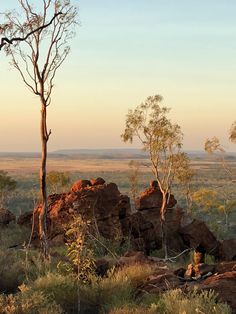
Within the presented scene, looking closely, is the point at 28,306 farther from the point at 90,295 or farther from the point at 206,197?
the point at 206,197

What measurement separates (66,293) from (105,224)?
12129mm

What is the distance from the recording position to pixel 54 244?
72.9 ft

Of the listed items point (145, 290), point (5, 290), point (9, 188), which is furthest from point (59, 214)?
point (9, 188)

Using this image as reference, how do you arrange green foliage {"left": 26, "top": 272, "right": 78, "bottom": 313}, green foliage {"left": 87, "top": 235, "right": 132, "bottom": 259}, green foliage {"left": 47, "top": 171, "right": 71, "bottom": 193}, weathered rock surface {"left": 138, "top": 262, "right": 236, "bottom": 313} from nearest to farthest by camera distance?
weathered rock surface {"left": 138, "top": 262, "right": 236, "bottom": 313}
green foliage {"left": 26, "top": 272, "right": 78, "bottom": 313}
green foliage {"left": 87, "top": 235, "right": 132, "bottom": 259}
green foliage {"left": 47, "top": 171, "right": 71, "bottom": 193}

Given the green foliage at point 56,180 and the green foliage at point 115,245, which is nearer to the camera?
the green foliage at point 115,245

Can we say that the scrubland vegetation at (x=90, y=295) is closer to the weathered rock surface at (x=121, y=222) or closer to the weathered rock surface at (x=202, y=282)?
the weathered rock surface at (x=202, y=282)

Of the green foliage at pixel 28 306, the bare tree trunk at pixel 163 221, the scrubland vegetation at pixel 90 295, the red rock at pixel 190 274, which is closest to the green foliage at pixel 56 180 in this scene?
the bare tree trunk at pixel 163 221

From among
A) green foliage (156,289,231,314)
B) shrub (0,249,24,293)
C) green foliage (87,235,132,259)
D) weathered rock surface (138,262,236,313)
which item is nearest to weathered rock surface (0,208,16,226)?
Answer: green foliage (87,235,132,259)

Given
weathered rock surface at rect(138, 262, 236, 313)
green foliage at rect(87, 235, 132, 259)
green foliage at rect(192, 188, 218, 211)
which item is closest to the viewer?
weathered rock surface at rect(138, 262, 236, 313)

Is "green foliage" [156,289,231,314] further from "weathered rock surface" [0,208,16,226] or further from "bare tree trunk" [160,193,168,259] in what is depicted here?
"weathered rock surface" [0,208,16,226]

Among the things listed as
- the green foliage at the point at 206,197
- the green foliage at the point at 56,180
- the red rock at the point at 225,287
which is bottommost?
the green foliage at the point at 206,197

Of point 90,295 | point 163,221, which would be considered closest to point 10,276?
point 90,295

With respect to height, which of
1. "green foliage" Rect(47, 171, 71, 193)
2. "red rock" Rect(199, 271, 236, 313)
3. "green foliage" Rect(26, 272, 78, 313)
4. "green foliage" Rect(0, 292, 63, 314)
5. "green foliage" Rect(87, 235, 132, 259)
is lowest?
"green foliage" Rect(87, 235, 132, 259)

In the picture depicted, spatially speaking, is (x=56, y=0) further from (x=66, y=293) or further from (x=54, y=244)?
(x=66, y=293)
